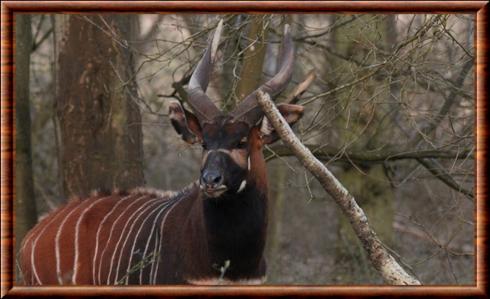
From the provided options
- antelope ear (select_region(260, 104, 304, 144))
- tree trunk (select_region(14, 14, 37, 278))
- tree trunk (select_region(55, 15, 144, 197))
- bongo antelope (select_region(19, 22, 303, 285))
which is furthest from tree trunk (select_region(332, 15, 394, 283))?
tree trunk (select_region(14, 14, 37, 278))

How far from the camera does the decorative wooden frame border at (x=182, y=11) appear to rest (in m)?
7.06

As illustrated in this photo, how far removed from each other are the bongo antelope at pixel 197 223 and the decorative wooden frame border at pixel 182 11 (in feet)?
3.01

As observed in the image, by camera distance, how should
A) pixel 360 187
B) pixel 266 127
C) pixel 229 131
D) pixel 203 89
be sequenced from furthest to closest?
1. pixel 360 187
2. pixel 203 89
3. pixel 266 127
4. pixel 229 131

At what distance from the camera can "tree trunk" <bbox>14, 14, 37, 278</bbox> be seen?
421 inches

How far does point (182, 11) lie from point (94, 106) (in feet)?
12.2

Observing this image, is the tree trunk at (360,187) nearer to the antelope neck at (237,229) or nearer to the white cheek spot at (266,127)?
the white cheek spot at (266,127)

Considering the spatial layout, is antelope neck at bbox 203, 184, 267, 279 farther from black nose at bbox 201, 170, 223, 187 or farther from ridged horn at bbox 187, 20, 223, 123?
ridged horn at bbox 187, 20, 223, 123

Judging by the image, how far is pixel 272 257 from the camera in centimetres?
1404

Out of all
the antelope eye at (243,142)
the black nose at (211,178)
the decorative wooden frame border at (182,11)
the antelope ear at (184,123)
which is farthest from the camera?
the antelope ear at (184,123)

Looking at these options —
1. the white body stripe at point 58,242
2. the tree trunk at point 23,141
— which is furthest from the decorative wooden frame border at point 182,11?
the tree trunk at point 23,141

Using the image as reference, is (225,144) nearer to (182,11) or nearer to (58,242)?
(182,11)

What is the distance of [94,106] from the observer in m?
10.8

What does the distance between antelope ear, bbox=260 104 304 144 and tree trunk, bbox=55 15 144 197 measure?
9.20 ft

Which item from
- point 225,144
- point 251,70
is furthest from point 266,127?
point 251,70
